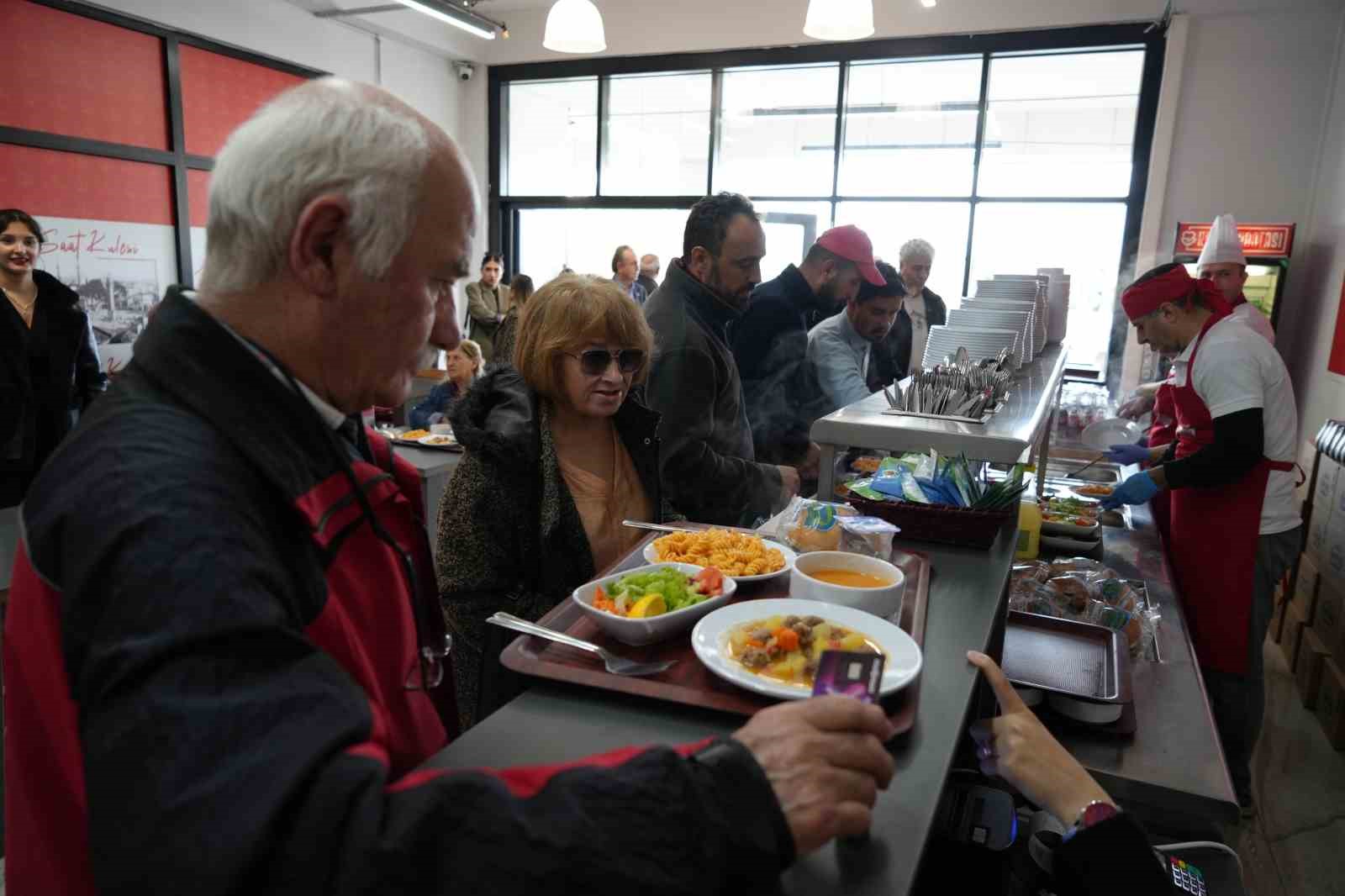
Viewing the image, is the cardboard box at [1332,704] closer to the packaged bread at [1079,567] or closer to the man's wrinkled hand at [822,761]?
the packaged bread at [1079,567]

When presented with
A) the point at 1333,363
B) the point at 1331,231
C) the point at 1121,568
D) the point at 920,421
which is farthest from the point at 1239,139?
the point at 920,421

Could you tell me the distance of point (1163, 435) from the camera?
3.76 metres

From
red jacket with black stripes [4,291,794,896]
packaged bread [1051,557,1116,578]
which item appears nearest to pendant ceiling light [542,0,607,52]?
packaged bread [1051,557,1116,578]

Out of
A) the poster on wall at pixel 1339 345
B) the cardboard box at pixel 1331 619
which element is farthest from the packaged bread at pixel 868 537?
the poster on wall at pixel 1339 345

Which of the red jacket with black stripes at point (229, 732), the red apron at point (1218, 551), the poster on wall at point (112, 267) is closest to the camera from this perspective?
the red jacket with black stripes at point (229, 732)

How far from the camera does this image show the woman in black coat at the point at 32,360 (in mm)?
3910

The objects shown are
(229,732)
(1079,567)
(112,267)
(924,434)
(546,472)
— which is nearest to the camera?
(229,732)

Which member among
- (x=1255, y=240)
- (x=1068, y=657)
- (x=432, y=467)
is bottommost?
(x=432, y=467)

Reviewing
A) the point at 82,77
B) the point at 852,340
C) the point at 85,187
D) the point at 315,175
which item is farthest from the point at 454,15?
the point at 315,175

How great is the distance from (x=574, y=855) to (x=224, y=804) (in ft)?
0.72

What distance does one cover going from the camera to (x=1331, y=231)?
5555mm

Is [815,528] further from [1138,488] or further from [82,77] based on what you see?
[82,77]

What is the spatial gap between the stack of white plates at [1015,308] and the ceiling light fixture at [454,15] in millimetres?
5306

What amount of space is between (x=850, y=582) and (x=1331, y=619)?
3654mm
